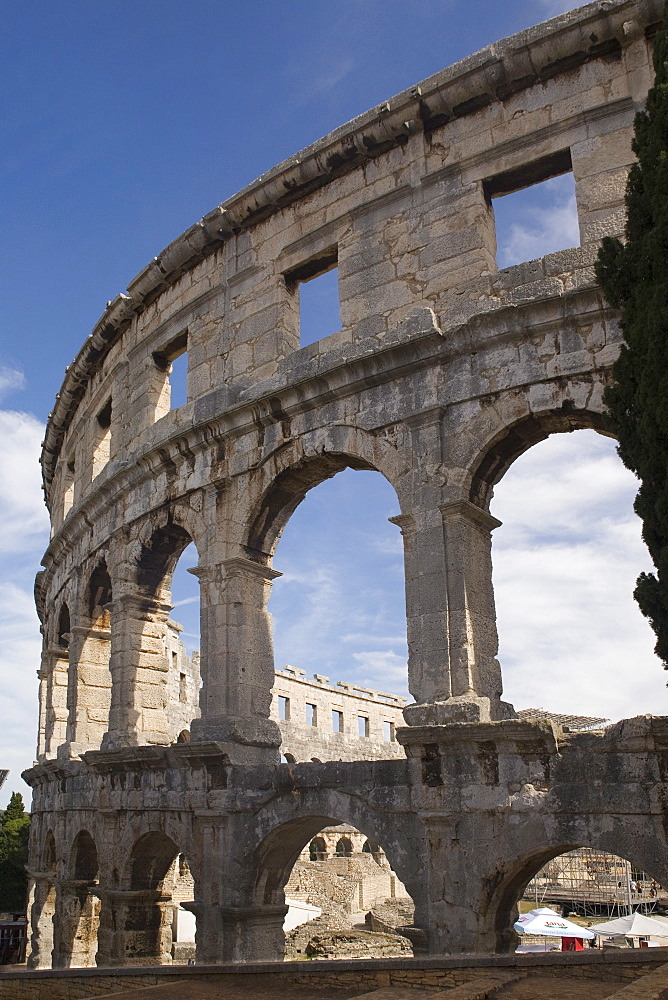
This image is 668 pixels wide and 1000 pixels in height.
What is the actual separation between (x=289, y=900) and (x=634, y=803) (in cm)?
1480

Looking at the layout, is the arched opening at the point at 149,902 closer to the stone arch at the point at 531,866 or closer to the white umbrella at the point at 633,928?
the stone arch at the point at 531,866

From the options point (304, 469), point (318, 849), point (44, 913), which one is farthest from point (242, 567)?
point (318, 849)

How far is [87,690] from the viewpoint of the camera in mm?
12695

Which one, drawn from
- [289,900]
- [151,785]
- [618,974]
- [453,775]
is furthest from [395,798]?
[289,900]

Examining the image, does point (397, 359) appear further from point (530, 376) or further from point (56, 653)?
point (56, 653)

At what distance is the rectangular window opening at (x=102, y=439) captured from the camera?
1395cm

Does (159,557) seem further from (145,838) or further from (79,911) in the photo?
(79,911)

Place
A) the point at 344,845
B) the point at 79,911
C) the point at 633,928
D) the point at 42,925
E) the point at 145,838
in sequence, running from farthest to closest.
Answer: the point at 344,845 < the point at 633,928 < the point at 42,925 < the point at 79,911 < the point at 145,838

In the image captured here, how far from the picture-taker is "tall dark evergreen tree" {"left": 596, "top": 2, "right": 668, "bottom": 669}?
5.90 m

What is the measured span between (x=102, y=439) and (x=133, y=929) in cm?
713

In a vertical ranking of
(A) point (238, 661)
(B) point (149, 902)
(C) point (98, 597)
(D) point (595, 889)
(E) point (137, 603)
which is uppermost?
(C) point (98, 597)

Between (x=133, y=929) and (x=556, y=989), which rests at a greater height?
(x=556, y=989)

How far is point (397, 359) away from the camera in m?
8.68

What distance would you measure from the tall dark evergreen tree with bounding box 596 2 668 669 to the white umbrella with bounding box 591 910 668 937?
13.8 metres
